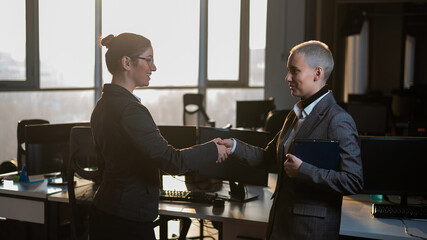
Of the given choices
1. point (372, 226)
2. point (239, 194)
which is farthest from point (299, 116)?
point (239, 194)

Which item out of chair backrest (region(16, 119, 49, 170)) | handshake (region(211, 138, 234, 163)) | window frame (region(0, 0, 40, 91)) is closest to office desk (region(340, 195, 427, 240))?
handshake (region(211, 138, 234, 163))

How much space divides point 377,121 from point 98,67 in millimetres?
3808

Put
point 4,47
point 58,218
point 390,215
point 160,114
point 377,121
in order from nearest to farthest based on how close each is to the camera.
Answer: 1. point 390,215
2. point 58,218
3. point 377,121
4. point 4,47
5. point 160,114

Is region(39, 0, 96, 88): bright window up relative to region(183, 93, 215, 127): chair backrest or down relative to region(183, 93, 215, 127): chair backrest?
up

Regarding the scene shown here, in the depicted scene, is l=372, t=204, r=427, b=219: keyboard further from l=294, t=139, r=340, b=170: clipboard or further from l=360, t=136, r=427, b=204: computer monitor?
l=294, t=139, r=340, b=170: clipboard

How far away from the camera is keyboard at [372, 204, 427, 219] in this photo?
2930 mm

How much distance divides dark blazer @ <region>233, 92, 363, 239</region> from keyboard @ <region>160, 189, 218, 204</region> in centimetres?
95

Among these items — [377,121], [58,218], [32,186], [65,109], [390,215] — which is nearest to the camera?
[390,215]

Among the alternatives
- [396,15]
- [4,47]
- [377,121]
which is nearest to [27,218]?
[4,47]

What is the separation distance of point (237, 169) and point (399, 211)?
3.44 feet

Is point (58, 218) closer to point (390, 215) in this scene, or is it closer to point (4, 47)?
point (390, 215)

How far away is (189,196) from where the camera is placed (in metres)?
3.28

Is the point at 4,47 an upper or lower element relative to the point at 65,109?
upper

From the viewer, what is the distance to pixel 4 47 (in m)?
5.88
